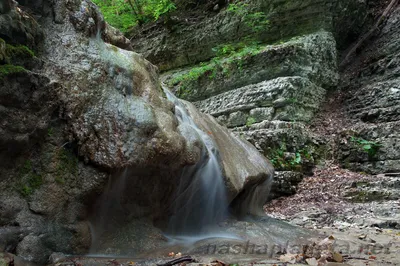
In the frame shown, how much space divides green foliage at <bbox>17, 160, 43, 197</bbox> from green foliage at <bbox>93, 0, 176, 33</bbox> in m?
10.7

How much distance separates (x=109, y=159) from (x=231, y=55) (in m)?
7.75

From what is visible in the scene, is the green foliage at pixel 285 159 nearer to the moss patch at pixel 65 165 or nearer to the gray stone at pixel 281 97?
the gray stone at pixel 281 97

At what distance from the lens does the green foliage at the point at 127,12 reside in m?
13.3

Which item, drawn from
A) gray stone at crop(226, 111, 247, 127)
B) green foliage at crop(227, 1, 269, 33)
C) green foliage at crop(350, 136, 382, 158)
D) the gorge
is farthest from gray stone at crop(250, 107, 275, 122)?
green foliage at crop(227, 1, 269, 33)

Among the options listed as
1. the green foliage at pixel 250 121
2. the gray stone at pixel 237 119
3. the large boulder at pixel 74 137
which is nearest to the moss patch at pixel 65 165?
the large boulder at pixel 74 137

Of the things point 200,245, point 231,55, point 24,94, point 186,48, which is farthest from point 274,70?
point 24,94

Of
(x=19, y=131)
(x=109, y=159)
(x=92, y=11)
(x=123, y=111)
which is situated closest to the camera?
(x=19, y=131)

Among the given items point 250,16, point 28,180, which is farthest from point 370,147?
point 28,180

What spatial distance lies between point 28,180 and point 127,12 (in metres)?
12.8

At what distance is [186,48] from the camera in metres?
12.3

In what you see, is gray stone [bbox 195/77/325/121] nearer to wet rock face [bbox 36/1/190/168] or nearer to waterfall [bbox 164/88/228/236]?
waterfall [bbox 164/88/228/236]

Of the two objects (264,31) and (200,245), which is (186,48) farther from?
(200,245)

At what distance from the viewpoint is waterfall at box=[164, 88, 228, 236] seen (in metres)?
4.16

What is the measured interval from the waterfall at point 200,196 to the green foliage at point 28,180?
4.84 feet
